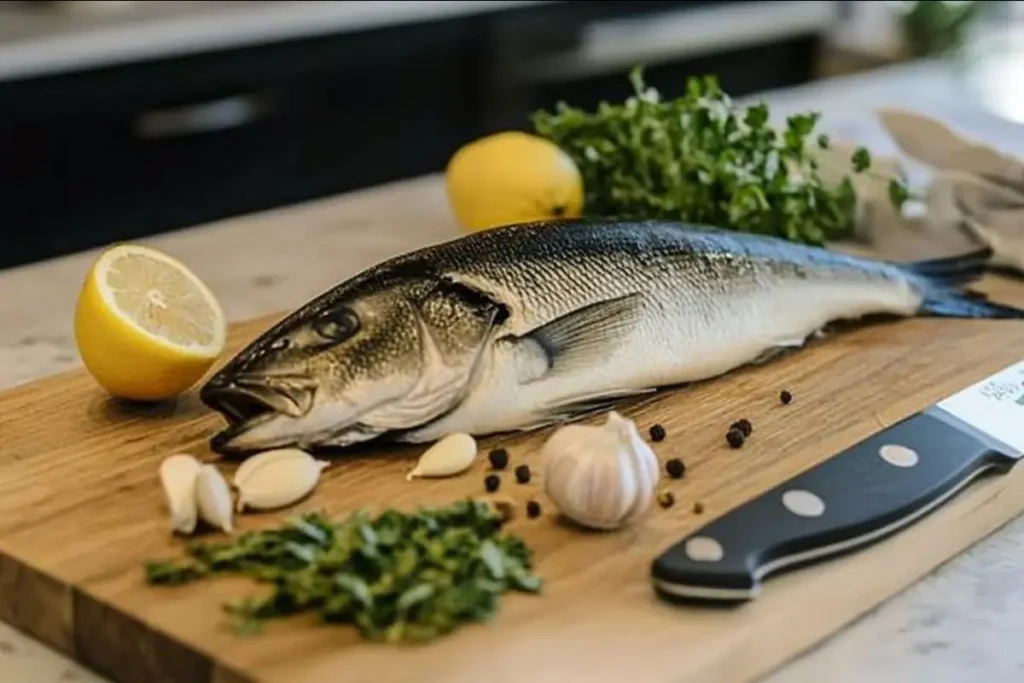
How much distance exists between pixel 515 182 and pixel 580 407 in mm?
471

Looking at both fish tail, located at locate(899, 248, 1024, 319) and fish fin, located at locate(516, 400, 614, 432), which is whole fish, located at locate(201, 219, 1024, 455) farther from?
fish tail, located at locate(899, 248, 1024, 319)

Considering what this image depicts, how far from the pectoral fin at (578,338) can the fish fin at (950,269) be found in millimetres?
422

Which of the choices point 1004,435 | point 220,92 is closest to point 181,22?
point 220,92

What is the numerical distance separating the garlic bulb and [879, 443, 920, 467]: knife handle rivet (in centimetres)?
18

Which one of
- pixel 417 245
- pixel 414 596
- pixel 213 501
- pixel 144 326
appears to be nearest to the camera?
pixel 414 596

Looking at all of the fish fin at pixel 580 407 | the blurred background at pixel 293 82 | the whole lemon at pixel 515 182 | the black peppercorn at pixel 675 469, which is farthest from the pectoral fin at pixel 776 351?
the blurred background at pixel 293 82

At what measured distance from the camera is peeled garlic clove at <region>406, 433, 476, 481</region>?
1152 mm

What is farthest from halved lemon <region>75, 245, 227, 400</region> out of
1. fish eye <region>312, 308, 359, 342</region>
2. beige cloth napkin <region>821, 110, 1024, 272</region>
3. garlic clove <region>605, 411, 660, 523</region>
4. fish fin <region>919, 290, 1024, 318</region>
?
beige cloth napkin <region>821, 110, 1024, 272</region>

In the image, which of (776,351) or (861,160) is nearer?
(776,351)

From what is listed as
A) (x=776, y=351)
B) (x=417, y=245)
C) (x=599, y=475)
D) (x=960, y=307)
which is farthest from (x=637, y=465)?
(x=417, y=245)

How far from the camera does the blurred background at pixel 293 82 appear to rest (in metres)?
2.35

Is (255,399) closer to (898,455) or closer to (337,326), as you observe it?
(337,326)

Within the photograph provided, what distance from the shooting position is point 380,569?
96 cm

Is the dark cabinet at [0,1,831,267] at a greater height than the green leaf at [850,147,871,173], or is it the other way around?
the green leaf at [850,147,871,173]
